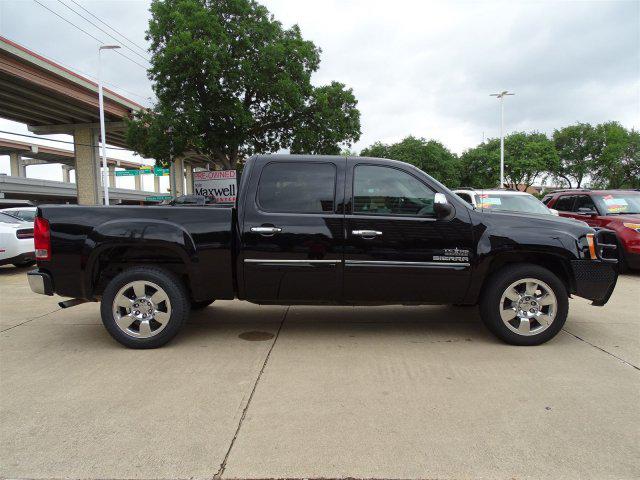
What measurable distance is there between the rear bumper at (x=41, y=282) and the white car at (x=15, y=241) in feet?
19.0

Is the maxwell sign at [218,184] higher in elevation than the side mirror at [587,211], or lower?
higher

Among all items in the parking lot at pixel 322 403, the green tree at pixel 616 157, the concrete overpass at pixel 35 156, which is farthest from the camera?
the concrete overpass at pixel 35 156

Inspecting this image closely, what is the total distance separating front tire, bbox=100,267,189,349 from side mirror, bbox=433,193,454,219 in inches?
103

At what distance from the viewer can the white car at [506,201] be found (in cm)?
952

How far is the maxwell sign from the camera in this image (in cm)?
1852

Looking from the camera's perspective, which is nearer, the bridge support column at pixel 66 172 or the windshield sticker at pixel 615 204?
the windshield sticker at pixel 615 204

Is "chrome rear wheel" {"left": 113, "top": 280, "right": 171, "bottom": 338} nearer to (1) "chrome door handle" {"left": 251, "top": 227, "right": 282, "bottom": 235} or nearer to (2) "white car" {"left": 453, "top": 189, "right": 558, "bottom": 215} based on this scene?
(1) "chrome door handle" {"left": 251, "top": 227, "right": 282, "bottom": 235}

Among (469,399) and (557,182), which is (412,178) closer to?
(469,399)

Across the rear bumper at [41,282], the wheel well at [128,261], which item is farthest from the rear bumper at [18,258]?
the wheel well at [128,261]

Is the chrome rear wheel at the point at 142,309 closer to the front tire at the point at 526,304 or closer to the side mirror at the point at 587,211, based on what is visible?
the front tire at the point at 526,304

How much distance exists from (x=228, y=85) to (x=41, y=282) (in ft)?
58.9

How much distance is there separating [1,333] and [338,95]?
20766 mm

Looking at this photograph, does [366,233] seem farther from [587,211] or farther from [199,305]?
[587,211]

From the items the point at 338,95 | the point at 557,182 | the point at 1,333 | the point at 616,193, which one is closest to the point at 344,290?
the point at 1,333
